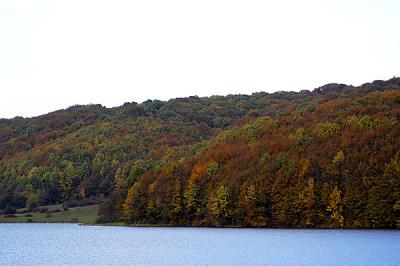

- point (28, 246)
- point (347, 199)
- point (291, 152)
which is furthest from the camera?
point (291, 152)

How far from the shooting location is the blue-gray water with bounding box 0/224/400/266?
66312 millimetres

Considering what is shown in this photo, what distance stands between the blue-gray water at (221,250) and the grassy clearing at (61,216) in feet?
265

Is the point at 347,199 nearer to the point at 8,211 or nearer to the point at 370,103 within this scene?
the point at 370,103

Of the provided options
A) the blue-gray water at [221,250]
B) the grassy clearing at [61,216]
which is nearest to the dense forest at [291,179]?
the blue-gray water at [221,250]

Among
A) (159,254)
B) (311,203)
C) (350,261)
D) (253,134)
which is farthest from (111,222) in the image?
(350,261)

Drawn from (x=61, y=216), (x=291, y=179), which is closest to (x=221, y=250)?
(x=291, y=179)

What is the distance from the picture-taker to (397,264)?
57.2 metres

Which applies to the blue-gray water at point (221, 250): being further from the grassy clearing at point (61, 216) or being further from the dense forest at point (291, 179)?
the grassy clearing at point (61, 216)

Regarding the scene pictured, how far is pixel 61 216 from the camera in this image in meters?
188

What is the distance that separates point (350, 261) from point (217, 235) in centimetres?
4261

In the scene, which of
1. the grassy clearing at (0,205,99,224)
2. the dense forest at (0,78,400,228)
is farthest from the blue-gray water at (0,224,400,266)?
the grassy clearing at (0,205,99,224)

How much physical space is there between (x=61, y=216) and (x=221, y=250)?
11744 centimetres

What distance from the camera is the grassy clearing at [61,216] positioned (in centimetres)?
18214

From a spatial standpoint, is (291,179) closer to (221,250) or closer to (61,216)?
(221,250)
